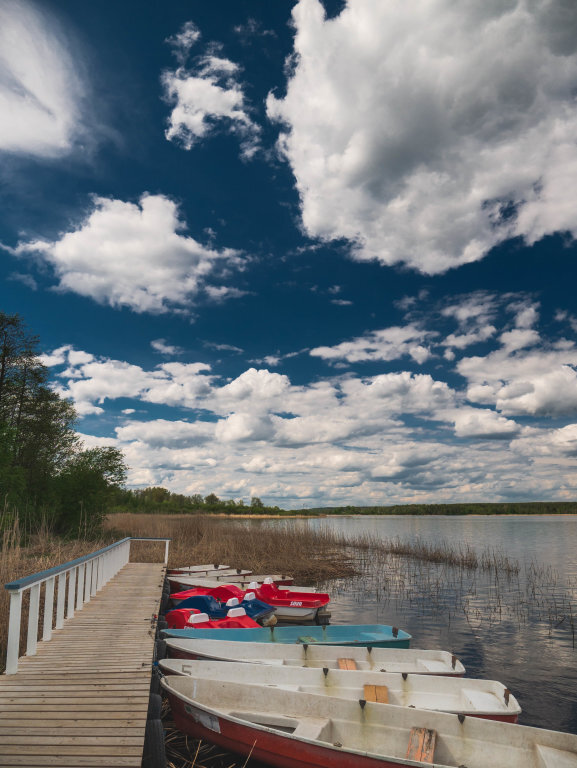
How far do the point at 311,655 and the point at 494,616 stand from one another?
9945 millimetres

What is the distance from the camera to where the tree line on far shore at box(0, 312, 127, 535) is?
2619 centimetres

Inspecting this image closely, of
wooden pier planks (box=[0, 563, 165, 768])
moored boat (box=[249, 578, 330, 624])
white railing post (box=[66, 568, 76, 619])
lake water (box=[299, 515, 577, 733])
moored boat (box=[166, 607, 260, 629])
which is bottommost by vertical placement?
lake water (box=[299, 515, 577, 733])

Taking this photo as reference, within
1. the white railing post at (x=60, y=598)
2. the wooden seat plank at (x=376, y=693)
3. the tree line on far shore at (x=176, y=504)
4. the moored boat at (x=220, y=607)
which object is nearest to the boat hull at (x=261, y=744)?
the wooden seat plank at (x=376, y=693)

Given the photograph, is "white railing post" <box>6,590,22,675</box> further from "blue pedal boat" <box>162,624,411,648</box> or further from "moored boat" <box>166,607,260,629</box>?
"moored boat" <box>166,607,260,629</box>

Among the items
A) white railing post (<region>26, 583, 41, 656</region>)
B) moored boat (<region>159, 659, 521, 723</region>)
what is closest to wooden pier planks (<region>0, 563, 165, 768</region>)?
white railing post (<region>26, 583, 41, 656</region>)

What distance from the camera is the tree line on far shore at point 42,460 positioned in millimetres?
26188

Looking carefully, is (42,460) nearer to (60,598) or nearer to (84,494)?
(84,494)

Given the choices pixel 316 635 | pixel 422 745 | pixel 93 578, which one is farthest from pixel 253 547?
pixel 422 745

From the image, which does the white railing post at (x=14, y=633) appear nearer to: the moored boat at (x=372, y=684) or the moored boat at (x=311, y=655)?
the moored boat at (x=372, y=684)

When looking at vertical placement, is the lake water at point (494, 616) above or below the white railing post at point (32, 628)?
below

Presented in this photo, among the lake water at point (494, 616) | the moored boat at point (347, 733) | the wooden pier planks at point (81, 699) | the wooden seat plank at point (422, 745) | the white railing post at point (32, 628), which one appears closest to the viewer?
the wooden pier planks at point (81, 699)

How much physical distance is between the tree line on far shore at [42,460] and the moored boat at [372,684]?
19.3 m

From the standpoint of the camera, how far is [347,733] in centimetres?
577

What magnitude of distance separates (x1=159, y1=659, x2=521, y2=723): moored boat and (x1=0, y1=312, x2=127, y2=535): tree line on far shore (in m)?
19.3
